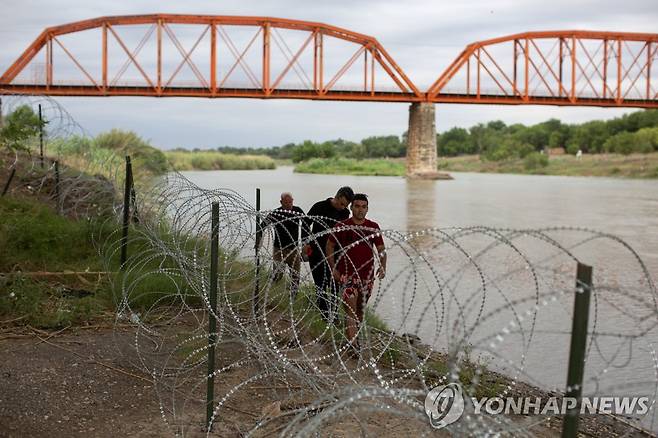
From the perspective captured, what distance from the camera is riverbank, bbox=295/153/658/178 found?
85562 mm

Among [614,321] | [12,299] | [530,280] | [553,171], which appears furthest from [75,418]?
[553,171]

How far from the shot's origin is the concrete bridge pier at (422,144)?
261 ft

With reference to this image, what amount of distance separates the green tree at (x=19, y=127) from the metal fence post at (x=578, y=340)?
12.6 metres

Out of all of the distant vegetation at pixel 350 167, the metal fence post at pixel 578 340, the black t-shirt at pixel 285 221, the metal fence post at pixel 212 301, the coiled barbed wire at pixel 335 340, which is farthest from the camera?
the distant vegetation at pixel 350 167

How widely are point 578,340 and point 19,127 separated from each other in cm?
1326

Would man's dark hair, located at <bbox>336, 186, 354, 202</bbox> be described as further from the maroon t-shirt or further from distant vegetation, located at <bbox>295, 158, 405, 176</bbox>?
distant vegetation, located at <bbox>295, 158, 405, 176</bbox>

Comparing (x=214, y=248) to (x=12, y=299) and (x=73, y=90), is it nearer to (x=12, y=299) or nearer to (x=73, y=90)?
(x=12, y=299)

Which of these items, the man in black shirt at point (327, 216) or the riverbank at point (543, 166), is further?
the riverbank at point (543, 166)

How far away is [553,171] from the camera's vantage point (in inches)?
3812

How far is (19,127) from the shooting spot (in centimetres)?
1451

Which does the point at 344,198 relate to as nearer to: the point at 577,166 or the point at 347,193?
the point at 347,193

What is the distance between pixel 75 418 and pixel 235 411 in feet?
3.81

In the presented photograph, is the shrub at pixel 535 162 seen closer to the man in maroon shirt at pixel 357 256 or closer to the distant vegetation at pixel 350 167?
the distant vegetation at pixel 350 167

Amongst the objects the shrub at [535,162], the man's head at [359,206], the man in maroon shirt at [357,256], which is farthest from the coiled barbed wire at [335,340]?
the shrub at [535,162]
